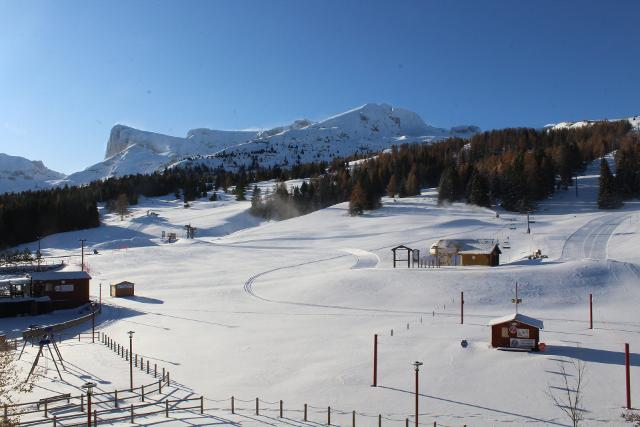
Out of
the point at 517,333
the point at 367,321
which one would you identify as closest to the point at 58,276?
the point at 367,321

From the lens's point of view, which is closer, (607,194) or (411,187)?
(607,194)

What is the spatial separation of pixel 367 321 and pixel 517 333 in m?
12.1

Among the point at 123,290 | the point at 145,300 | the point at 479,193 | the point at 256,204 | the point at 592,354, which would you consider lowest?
the point at 145,300

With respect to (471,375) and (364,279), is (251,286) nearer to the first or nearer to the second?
(364,279)

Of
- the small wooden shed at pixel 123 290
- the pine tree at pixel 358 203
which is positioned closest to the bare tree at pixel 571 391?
the small wooden shed at pixel 123 290

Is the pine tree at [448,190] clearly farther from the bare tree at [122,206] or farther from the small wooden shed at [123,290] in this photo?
the bare tree at [122,206]

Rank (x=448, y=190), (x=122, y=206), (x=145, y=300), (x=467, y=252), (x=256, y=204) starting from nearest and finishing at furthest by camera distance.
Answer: (x=145, y=300)
(x=467, y=252)
(x=448, y=190)
(x=256, y=204)
(x=122, y=206)

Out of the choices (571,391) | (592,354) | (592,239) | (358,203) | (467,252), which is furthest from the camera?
(358,203)

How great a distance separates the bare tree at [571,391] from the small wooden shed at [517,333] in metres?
2.46

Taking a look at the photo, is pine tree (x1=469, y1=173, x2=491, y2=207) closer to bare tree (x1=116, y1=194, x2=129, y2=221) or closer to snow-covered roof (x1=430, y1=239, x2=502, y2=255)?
snow-covered roof (x1=430, y1=239, x2=502, y2=255)

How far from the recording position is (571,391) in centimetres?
2261

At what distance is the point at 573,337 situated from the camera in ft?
103

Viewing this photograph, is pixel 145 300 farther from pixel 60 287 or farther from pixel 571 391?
pixel 571 391

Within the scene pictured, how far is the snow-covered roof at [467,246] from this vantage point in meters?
55.6
